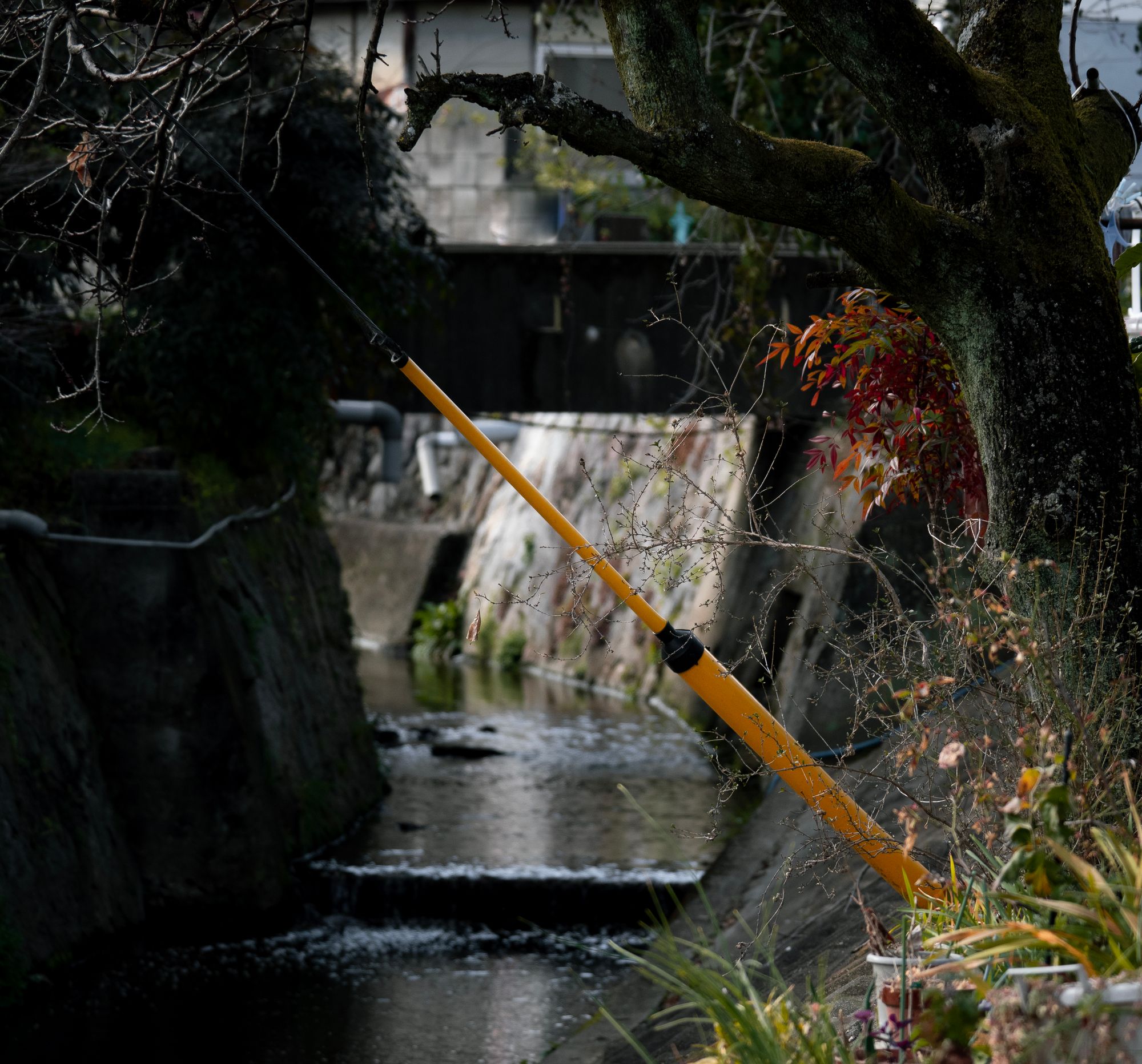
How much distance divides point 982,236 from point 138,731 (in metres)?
6.08

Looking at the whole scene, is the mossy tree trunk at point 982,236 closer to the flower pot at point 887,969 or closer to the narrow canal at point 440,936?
the flower pot at point 887,969

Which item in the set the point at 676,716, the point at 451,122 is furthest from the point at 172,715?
the point at 451,122

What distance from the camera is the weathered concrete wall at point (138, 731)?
24.8 ft

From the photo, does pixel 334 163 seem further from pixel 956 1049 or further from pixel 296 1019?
pixel 956 1049

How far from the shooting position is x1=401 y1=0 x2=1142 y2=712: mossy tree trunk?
4.14m

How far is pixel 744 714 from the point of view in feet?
14.4

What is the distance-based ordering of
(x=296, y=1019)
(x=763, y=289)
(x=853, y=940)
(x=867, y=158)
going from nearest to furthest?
(x=867, y=158) → (x=853, y=940) → (x=296, y=1019) → (x=763, y=289)

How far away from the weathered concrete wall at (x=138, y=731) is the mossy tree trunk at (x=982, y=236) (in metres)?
Answer: 4.75

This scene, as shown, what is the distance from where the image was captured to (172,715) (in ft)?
28.4

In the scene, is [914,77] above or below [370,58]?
below

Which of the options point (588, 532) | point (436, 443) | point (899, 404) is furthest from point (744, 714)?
point (436, 443)

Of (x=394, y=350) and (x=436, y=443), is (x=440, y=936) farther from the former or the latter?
(x=436, y=443)

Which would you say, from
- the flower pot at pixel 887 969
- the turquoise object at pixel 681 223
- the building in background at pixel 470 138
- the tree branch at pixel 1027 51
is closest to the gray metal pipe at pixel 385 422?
the building in background at pixel 470 138

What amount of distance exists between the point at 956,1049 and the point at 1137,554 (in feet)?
6.65
